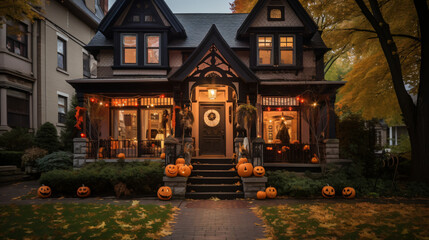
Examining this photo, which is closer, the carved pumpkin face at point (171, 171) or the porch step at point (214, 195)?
the carved pumpkin face at point (171, 171)

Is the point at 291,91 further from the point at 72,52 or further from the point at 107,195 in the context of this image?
the point at 72,52

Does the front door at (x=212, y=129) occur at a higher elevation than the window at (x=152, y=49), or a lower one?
lower

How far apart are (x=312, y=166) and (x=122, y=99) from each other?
33.4 ft

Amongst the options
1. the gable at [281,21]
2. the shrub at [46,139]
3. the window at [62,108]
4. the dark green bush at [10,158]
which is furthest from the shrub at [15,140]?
the gable at [281,21]

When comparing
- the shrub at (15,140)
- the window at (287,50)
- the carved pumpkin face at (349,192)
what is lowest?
the carved pumpkin face at (349,192)

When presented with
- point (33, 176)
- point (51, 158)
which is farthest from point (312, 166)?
point (33, 176)

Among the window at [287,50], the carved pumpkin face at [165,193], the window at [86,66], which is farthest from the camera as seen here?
the window at [86,66]

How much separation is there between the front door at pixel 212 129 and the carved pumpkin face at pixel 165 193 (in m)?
5.04

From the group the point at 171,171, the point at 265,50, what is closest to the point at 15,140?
the point at 171,171

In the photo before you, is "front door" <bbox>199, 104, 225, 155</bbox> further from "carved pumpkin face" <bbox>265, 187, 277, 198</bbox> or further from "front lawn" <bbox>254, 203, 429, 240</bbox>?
"front lawn" <bbox>254, 203, 429, 240</bbox>

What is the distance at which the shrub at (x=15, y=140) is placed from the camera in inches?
568

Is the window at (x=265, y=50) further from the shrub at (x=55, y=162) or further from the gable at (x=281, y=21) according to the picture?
the shrub at (x=55, y=162)

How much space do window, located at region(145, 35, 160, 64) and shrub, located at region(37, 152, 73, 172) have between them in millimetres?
5841

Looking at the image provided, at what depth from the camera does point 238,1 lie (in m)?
24.3
